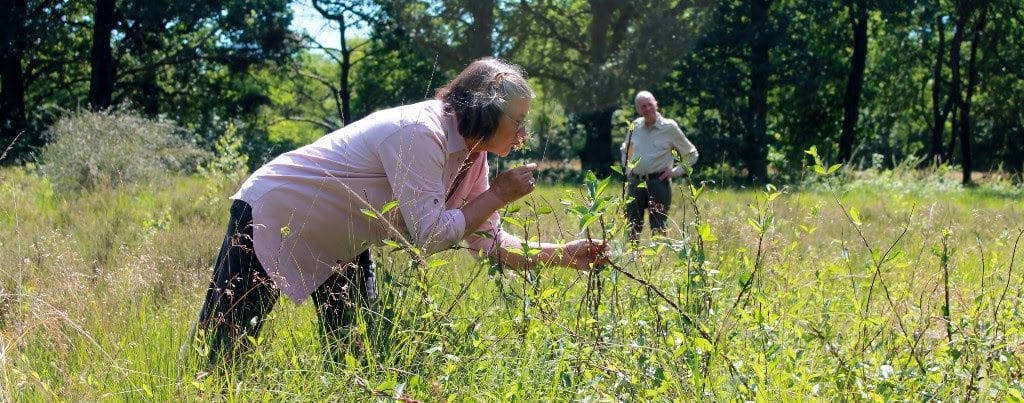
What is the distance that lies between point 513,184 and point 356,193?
→ 0.52 metres

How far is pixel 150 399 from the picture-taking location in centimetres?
298

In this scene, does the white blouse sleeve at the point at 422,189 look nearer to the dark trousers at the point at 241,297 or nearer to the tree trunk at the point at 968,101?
the dark trousers at the point at 241,297

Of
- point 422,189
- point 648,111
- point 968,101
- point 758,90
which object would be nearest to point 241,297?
point 422,189

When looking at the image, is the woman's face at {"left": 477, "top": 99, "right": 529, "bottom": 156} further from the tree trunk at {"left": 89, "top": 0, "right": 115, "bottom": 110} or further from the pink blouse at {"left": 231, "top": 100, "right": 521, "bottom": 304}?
the tree trunk at {"left": 89, "top": 0, "right": 115, "bottom": 110}

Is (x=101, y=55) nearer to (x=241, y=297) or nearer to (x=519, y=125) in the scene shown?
(x=241, y=297)

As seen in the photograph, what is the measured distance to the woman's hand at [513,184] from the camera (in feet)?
10.4

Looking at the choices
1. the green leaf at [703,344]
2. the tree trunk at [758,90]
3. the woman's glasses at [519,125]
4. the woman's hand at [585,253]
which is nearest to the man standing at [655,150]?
the woman's hand at [585,253]

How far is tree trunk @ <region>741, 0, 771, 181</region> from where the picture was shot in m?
26.4

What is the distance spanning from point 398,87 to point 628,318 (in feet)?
94.6

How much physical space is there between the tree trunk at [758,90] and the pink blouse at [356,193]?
23.5 m

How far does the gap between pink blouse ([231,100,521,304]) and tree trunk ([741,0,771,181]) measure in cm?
2350

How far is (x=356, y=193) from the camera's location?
10.6ft

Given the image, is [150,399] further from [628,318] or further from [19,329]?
[628,318]

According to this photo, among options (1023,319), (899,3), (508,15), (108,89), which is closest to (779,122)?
(899,3)
